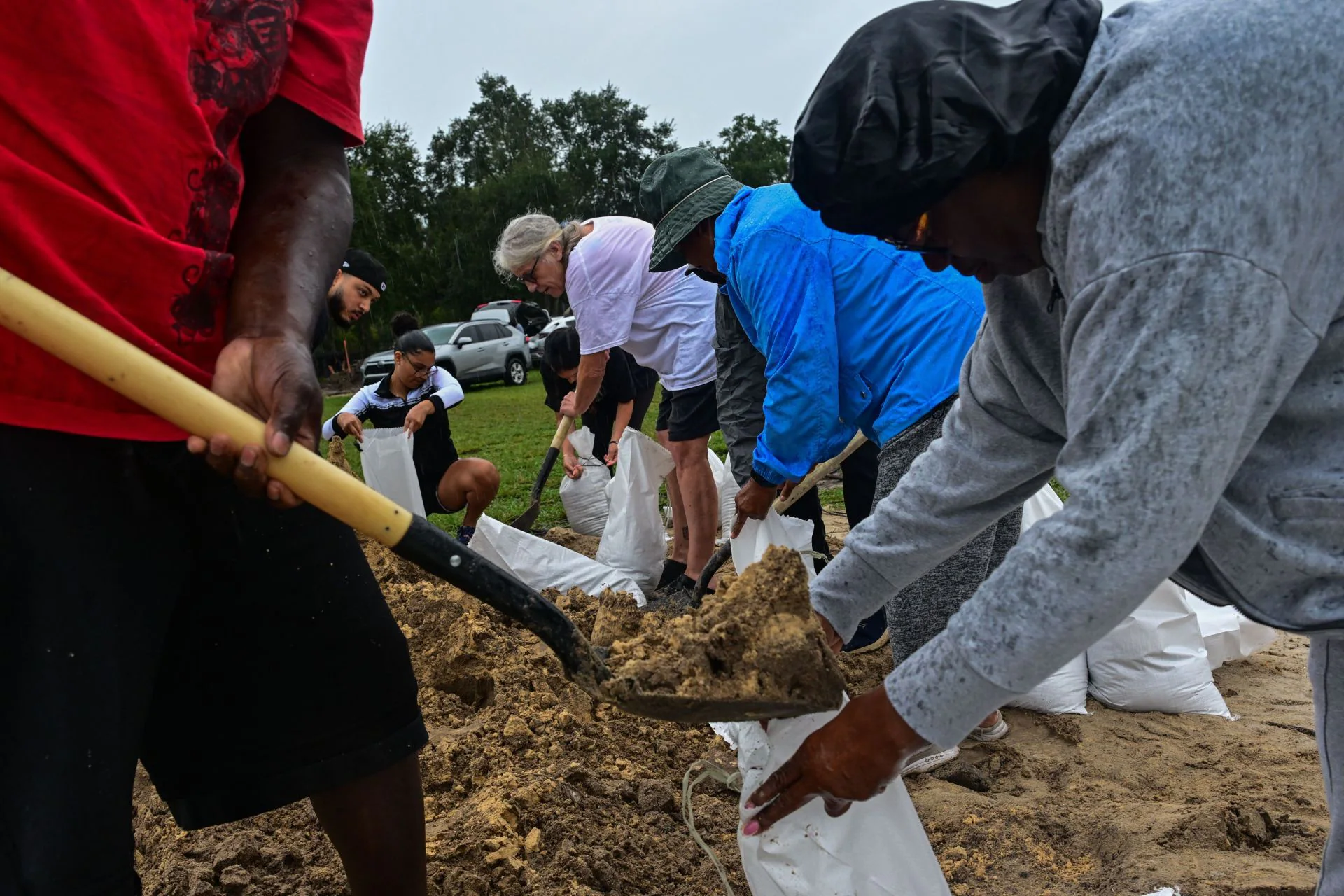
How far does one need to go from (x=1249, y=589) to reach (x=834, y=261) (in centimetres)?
183

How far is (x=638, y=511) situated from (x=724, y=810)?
2327 millimetres

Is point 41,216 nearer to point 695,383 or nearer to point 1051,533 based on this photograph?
point 1051,533

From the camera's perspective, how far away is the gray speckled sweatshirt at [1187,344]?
2.94 feet

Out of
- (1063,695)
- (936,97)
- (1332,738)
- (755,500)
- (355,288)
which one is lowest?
(1063,695)

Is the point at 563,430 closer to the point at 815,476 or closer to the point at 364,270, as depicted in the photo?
the point at 364,270

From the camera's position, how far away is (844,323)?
281cm

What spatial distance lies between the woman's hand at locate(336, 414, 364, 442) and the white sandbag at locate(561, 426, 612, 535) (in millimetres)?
1302

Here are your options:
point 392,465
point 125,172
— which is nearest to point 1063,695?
point 125,172

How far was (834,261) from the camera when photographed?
2.77 meters

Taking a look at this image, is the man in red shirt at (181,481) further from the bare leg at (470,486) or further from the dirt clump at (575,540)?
the dirt clump at (575,540)

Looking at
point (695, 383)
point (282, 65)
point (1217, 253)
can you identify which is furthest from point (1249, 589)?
point (695, 383)

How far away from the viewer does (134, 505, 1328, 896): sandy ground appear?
2.12 meters

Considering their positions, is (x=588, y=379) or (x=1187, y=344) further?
(x=588, y=379)

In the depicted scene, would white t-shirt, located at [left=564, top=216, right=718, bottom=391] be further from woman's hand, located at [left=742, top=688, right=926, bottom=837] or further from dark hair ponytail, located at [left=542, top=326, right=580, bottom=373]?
woman's hand, located at [left=742, top=688, right=926, bottom=837]
